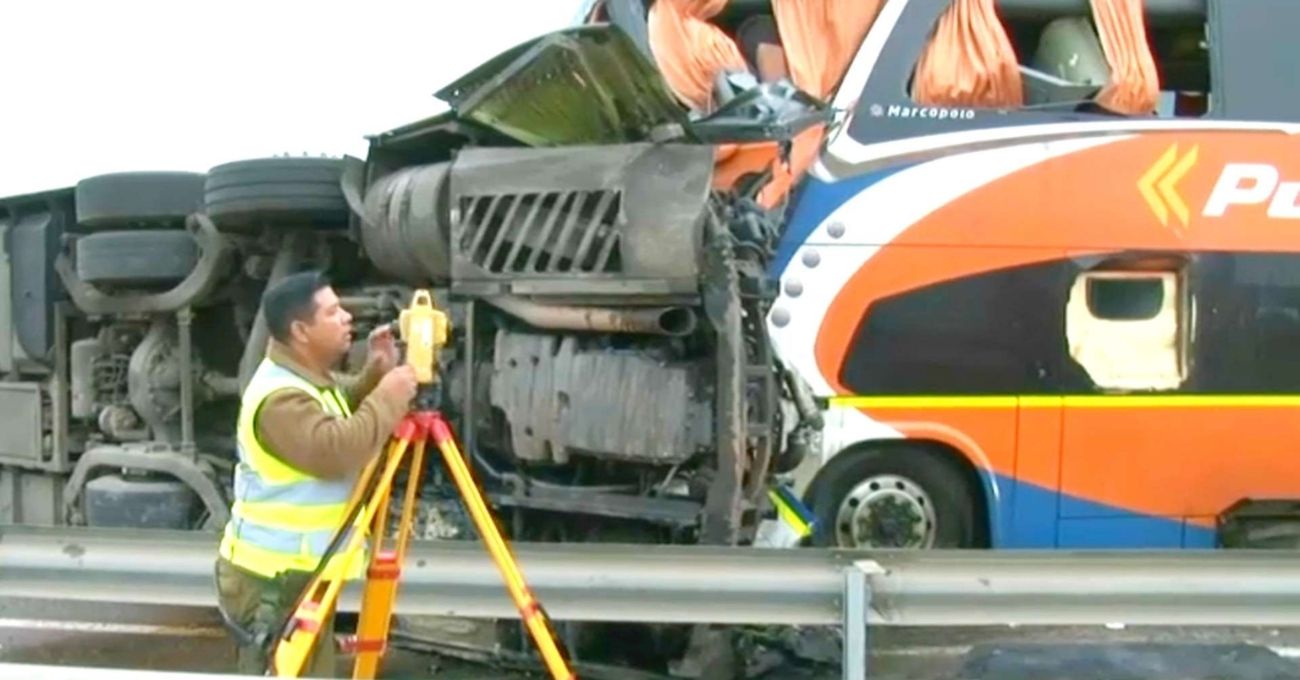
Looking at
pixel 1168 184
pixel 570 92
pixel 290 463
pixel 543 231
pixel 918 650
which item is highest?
pixel 570 92

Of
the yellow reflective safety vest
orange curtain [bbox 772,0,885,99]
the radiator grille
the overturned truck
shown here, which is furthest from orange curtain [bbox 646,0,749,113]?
the yellow reflective safety vest

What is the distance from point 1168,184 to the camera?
525 centimetres

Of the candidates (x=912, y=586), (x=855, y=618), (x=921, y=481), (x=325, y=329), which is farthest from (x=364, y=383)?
(x=921, y=481)

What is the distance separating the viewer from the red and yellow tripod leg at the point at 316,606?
3.26 metres

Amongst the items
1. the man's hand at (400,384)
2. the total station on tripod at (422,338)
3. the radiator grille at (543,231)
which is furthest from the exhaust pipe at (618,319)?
the man's hand at (400,384)

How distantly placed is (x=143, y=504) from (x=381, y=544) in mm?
2240

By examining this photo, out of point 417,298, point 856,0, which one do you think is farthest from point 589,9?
point 417,298

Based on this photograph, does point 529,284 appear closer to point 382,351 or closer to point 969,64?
point 382,351

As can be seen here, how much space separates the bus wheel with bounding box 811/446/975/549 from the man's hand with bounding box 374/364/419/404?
2.31m

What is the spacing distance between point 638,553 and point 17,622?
3.19 m

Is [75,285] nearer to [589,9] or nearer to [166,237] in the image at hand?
[166,237]

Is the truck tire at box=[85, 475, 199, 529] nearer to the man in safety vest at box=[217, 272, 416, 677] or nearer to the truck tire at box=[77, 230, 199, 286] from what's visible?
the truck tire at box=[77, 230, 199, 286]

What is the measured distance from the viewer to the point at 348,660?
4496mm

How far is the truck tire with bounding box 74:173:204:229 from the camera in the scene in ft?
18.6
